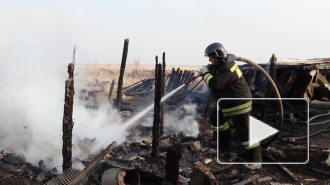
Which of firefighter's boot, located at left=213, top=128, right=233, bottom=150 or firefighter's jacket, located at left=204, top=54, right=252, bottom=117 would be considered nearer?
firefighter's jacket, located at left=204, top=54, right=252, bottom=117

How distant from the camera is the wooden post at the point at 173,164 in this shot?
13.8ft

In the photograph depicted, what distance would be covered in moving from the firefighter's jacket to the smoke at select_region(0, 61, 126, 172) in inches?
118

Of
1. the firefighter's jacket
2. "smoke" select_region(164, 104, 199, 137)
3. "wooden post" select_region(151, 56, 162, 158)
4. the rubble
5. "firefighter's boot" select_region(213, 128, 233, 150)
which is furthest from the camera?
"smoke" select_region(164, 104, 199, 137)

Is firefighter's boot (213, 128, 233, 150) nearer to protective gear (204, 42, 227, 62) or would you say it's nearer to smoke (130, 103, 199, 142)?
smoke (130, 103, 199, 142)

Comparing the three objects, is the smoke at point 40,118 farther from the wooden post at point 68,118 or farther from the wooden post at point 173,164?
the wooden post at point 173,164

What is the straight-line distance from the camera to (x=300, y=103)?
449 inches

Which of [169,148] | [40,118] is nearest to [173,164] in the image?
[169,148]

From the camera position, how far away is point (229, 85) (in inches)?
236

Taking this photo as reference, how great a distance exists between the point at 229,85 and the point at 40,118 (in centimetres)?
491

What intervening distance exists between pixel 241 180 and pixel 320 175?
172 centimetres

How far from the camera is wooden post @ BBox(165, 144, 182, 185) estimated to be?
4.20 m

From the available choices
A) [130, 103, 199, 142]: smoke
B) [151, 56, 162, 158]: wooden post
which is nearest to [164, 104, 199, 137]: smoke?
[130, 103, 199, 142]: smoke

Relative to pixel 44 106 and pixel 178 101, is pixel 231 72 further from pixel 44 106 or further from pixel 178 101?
pixel 178 101

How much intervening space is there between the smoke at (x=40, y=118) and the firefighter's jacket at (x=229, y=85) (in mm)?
3008
